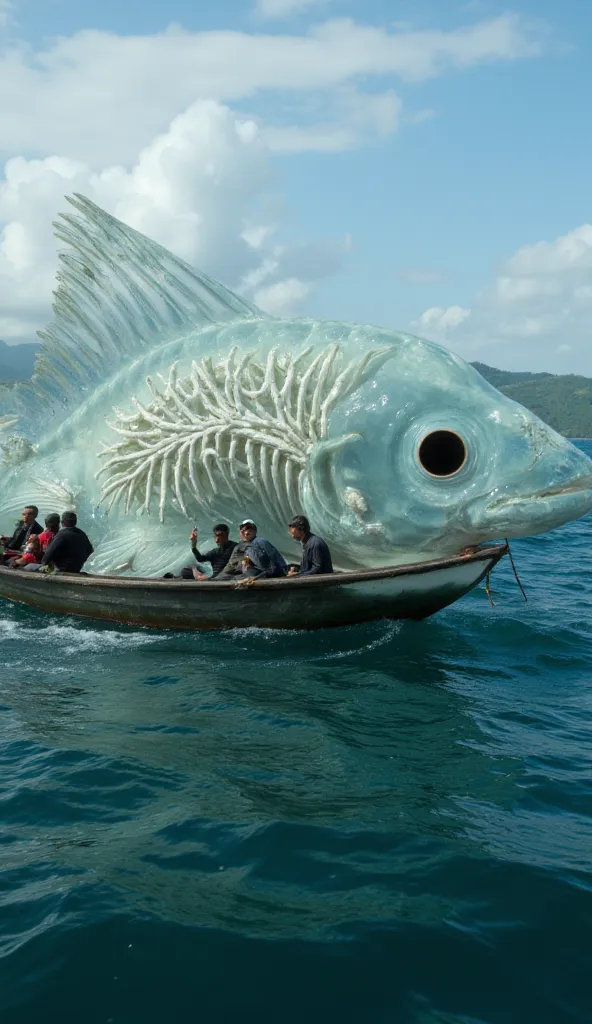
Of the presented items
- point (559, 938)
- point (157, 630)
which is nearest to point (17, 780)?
point (559, 938)

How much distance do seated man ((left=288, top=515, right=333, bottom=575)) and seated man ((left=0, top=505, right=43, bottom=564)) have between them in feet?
14.3

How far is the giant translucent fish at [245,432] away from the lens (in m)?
8.55

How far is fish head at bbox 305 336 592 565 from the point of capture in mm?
8312

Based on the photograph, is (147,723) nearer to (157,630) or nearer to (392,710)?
(392,710)

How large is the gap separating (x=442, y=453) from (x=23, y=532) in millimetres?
6052

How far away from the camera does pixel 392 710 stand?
7094mm

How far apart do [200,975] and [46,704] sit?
155 inches

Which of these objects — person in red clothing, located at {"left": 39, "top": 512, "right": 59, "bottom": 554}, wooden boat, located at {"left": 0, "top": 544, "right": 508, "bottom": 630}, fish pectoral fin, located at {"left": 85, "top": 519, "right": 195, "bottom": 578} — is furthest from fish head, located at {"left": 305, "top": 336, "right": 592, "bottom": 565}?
person in red clothing, located at {"left": 39, "top": 512, "right": 59, "bottom": 554}

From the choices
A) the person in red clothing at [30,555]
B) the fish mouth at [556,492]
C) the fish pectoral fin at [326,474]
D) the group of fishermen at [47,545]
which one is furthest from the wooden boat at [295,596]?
the person in red clothing at [30,555]

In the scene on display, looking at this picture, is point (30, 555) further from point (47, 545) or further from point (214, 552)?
point (214, 552)

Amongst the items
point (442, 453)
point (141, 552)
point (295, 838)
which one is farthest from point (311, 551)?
point (295, 838)

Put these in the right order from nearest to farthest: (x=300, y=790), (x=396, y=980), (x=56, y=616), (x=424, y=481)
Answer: (x=396, y=980), (x=300, y=790), (x=424, y=481), (x=56, y=616)

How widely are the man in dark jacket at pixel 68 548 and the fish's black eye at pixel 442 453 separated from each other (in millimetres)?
4318

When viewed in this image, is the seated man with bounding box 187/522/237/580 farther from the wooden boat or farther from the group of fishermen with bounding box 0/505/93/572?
the group of fishermen with bounding box 0/505/93/572
